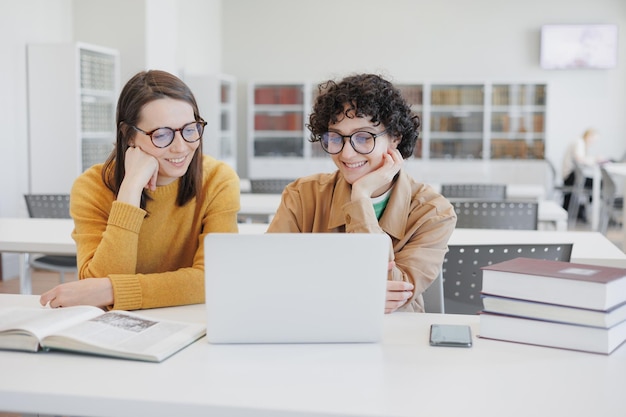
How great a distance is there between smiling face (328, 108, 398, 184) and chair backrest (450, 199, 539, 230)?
1796 millimetres

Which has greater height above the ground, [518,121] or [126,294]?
[518,121]

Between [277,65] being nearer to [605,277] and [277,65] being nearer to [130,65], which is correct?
[130,65]

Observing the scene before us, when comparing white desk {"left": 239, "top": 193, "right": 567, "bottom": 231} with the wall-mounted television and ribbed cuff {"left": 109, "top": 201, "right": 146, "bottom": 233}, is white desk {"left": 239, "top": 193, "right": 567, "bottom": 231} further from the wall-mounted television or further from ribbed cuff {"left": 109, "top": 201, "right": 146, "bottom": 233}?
the wall-mounted television

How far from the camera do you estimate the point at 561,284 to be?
4.82 feet

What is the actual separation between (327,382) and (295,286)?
20 cm

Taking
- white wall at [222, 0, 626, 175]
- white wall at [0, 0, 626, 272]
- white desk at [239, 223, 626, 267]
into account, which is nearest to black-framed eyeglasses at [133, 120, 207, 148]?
white desk at [239, 223, 626, 267]

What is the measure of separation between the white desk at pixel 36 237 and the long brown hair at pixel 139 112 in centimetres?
83

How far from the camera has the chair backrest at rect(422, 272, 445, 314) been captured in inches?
84.3

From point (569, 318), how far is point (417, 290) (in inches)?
18.6

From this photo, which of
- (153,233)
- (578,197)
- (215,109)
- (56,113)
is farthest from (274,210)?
(578,197)

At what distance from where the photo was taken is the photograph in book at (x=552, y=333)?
1.46 metres

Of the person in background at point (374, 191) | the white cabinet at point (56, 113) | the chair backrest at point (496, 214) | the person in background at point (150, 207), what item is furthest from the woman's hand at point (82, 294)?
the white cabinet at point (56, 113)

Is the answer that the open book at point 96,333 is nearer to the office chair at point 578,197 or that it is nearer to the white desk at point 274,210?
the white desk at point 274,210

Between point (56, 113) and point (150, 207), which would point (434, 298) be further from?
point (56, 113)
